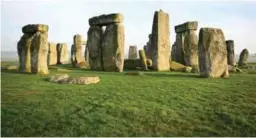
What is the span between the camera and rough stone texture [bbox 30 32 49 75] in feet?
48.0

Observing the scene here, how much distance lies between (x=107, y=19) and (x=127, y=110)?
12.1 meters

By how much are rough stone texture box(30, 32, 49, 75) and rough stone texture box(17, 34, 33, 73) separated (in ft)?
1.70

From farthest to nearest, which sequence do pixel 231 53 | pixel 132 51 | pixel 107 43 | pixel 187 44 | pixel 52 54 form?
pixel 132 51
pixel 52 54
pixel 231 53
pixel 187 44
pixel 107 43

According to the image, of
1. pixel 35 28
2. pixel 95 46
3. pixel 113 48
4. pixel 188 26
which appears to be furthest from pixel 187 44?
pixel 35 28

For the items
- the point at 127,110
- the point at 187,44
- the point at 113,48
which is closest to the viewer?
the point at 127,110

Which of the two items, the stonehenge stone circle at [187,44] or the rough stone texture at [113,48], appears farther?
the stonehenge stone circle at [187,44]

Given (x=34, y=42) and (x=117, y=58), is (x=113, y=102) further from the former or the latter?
(x=117, y=58)

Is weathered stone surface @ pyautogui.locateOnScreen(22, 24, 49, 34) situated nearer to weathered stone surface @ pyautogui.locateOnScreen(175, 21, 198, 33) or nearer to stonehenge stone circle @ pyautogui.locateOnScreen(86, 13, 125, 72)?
stonehenge stone circle @ pyautogui.locateOnScreen(86, 13, 125, 72)

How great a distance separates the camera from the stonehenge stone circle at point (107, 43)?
1838 centimetres

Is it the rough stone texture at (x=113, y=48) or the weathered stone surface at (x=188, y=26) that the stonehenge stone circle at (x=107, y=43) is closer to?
the rough stone texture at (x=113, y=48)

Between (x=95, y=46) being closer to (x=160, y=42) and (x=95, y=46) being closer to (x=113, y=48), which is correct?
(x=113, y=48)

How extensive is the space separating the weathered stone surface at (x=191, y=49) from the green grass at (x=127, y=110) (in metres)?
13.3

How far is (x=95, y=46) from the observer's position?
20172 mm

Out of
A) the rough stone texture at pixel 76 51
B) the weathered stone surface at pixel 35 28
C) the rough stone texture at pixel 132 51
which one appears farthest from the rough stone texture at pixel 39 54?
the rough stone texture at pixel 132 51
